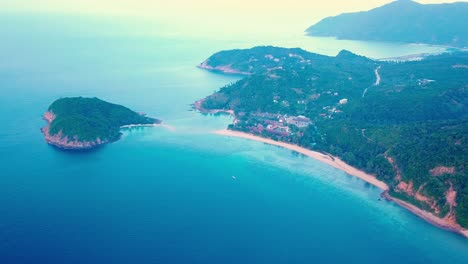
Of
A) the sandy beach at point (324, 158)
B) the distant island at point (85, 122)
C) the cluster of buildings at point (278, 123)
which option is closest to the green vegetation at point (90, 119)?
the distant island at point (85, 122)

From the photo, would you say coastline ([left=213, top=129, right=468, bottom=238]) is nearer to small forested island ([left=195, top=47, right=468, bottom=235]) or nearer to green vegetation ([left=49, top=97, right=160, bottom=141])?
small forested island ([left=195, top=47, right=468, bottom=235])

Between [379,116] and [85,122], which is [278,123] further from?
[85,122]

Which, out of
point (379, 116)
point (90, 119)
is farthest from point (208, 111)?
point (379, 116)

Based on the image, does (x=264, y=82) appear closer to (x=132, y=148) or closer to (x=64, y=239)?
(x=132, y=148)

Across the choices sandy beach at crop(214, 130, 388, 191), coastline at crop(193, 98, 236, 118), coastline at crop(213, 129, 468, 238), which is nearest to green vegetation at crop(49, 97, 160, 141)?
coastline at crop(193, 98, 236, 118)

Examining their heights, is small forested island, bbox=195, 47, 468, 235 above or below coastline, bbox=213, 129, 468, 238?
above

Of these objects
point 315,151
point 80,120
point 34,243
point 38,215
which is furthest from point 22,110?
point 315,151
